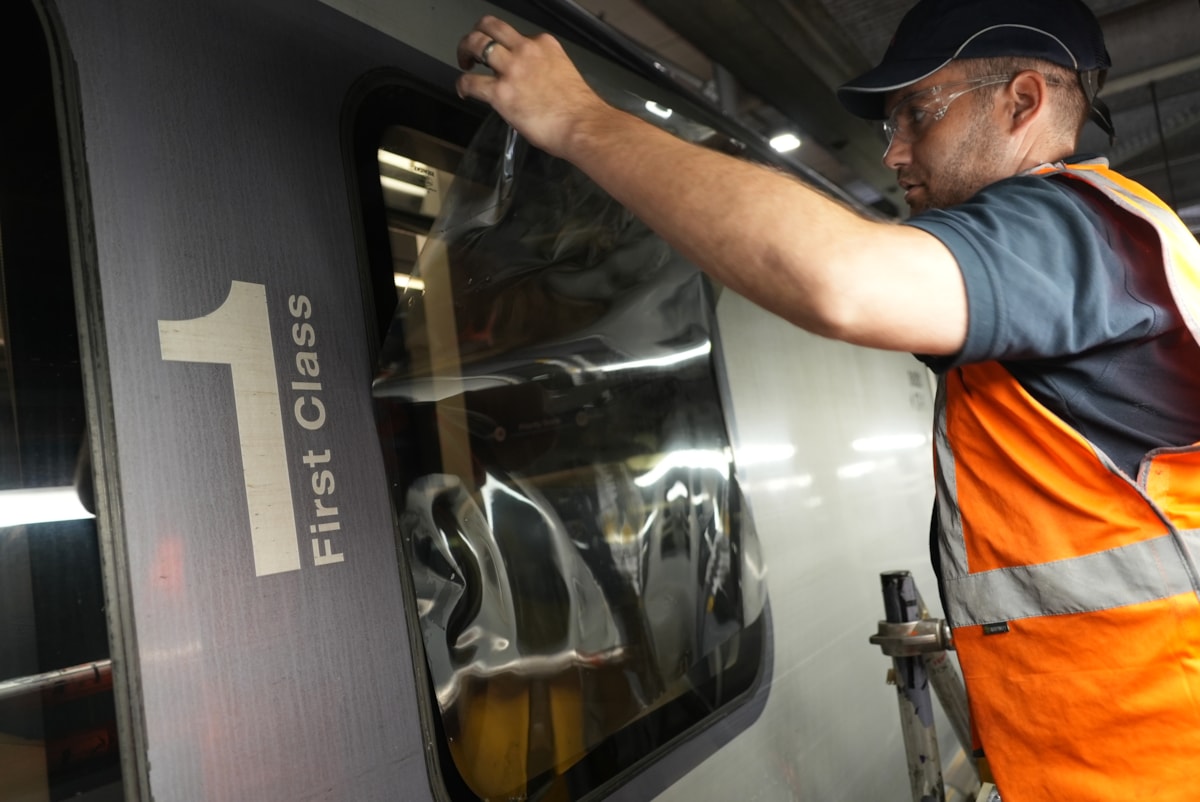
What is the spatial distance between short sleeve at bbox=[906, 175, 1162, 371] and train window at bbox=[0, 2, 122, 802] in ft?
2.96

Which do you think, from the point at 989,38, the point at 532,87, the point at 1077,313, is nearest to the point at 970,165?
the point at 989,38

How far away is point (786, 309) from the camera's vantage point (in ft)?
2.87

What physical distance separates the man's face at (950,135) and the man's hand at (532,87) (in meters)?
0.49

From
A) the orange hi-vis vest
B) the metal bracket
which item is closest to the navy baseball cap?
the orange hi-vis vest

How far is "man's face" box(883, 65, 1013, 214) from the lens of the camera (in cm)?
120

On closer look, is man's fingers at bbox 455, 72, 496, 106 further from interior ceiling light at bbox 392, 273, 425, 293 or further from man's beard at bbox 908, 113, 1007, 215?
man's beard at bbox 908, 113, 1007, 215

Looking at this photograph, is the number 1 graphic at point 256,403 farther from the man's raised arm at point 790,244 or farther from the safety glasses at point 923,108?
the safety glasses at point 923,108

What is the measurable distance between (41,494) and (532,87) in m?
0.70

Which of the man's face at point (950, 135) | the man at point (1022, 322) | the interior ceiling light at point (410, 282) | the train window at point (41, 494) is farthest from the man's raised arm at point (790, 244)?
the train window at point (41, 494)

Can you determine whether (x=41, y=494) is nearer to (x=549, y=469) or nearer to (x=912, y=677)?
(x=549, y=469)

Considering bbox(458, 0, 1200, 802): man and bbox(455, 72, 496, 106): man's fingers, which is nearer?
bbox(458, 0, 1200, 802): man

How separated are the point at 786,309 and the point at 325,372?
1.90ft

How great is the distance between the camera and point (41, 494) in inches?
35.4

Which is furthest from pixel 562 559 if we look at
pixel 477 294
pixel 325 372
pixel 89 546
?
pixel 89 546
